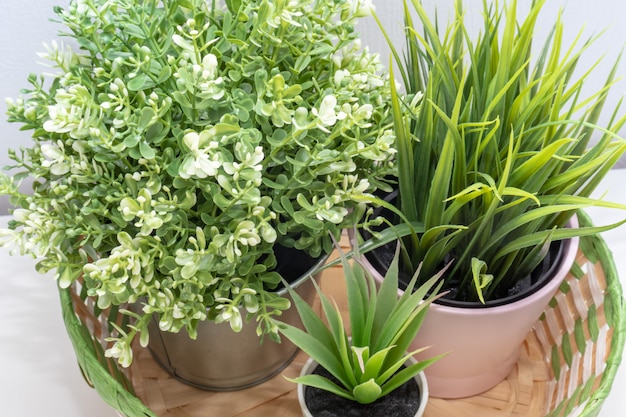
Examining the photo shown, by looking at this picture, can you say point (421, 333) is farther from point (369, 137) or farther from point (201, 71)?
point (201, 71)

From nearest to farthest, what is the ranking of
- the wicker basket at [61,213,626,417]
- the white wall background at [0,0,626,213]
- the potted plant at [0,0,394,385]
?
the potted plant at [0,0,394,385] → the wicker basket at [61,213,626,417] → the white wall background at [0,0,626,213]

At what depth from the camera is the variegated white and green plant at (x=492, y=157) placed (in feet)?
1.53

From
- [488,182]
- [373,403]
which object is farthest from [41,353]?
[488,182]

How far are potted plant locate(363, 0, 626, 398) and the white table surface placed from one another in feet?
0.51

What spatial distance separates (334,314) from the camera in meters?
0.47

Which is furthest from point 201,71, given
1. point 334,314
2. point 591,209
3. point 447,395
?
point 591,209

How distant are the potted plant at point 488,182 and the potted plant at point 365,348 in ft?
0.11

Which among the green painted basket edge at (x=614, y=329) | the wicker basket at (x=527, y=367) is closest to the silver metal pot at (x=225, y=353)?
the wicker basket at (x=527, y=367)

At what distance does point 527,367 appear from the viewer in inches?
24.3

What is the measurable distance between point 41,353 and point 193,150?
0.35 meters

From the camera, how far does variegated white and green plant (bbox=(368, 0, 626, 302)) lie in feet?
1.53

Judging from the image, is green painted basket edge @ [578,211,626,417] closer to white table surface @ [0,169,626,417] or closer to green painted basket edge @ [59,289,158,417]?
white table surface @ [0,169,626,417]

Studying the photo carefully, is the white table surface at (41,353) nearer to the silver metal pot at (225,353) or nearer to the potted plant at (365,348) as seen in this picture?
the silver metal pot at (225,353)

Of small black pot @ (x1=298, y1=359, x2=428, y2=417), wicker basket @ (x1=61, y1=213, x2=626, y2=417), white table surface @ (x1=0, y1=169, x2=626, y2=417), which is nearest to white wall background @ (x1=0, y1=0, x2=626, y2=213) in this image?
white table surface @ (x1=0, y1=169, x2=626, y2=417)
